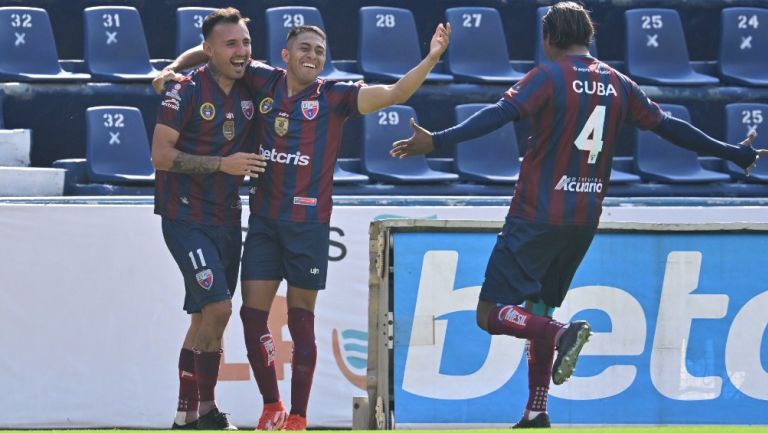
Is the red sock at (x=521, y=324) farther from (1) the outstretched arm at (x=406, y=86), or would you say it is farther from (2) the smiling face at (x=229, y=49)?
(2) the smiling face at (x=229, y=49)

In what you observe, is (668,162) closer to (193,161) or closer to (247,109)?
(247,109)

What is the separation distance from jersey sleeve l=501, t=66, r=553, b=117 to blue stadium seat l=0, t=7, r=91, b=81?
5303mm

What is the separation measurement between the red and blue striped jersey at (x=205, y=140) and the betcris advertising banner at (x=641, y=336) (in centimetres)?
119

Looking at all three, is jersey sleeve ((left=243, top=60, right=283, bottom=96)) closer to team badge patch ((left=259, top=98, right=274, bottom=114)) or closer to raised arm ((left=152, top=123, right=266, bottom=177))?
team badge patch ((left=259, top=98, right=274, bottom=114))

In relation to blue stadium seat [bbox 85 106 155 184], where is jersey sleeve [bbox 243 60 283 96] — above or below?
above

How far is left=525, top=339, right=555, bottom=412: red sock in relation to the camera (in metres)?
6.55

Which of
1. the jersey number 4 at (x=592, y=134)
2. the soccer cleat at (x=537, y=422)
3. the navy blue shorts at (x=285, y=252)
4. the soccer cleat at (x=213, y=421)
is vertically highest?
the jersey number 4 at (x=592, y=134)

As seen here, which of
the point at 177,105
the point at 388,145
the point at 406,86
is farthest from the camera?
the point at 388,145

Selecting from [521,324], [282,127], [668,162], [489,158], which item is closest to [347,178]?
[489,158]

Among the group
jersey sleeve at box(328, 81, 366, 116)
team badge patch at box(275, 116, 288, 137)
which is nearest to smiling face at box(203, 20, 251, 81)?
team badge patch at box(275, 116, 288, 137)

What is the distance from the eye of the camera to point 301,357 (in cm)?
676

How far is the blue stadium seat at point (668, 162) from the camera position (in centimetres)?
1044

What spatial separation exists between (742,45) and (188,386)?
652 cm

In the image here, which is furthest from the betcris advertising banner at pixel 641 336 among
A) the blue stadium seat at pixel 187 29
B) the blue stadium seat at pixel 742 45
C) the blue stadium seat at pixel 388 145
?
the blue stadium seat at pixel 742 45
